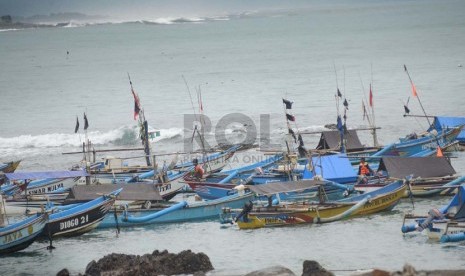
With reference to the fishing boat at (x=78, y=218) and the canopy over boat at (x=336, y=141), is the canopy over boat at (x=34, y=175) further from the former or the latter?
the canopy over boat at (x=336, y=141)

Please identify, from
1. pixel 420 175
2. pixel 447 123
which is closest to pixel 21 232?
pixel 420 175

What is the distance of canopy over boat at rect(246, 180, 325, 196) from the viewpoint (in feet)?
120

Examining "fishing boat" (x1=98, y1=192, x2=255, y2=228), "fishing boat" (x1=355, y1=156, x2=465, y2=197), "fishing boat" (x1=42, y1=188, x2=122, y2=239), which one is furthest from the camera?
"fishing boat" (x1=355, y1=156, x2=465, y2=197)

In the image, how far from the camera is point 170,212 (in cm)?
3816

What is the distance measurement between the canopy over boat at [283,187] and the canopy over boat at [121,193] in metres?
4.51

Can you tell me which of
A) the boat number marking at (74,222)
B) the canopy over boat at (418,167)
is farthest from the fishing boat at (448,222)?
the boat number marking at (74,222)

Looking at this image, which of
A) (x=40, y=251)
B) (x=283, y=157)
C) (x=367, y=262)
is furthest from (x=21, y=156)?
(x=367, y=262)

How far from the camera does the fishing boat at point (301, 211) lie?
119ft

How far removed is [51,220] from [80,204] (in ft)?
9.79

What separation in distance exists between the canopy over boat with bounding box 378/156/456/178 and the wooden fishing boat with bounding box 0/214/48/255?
14.7 metres

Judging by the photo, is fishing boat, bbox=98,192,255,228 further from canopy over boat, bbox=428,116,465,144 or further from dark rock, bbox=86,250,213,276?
canopy over boat, bbox=428,116,465,144

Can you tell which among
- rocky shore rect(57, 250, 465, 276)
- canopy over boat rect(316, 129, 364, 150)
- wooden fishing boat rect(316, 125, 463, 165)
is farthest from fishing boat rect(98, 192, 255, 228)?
canopy over boat rect(316, 129, 364, 150)

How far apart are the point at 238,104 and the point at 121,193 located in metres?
45.7

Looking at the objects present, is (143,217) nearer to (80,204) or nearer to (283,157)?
(80,204)
